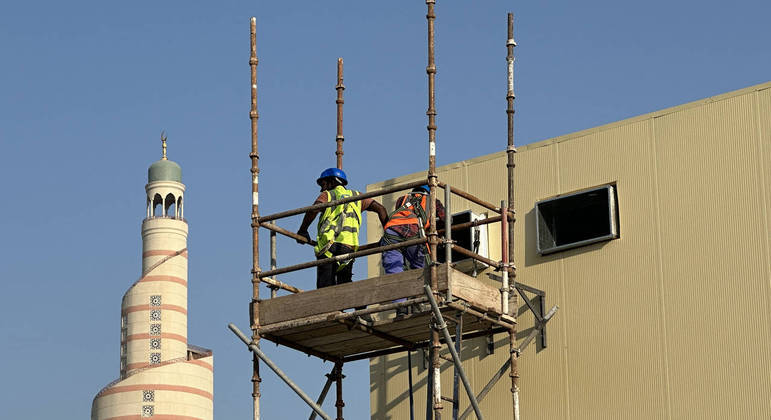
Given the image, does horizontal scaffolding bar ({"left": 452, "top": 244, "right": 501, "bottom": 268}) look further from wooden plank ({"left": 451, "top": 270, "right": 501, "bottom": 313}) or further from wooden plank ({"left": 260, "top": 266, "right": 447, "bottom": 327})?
wooden plank ({"left": 260, "top": 266, "right": 447, "bottom": 327})

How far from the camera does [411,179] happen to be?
18344 mm

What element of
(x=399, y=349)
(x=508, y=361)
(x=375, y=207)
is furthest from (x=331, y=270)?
(x=508, y=361)

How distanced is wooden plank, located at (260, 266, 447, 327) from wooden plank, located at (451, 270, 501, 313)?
0.91ft

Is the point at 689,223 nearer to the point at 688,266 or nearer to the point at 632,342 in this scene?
the point at 688,266

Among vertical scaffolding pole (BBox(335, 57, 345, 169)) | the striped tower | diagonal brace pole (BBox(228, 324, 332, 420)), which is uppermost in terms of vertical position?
the striped tower

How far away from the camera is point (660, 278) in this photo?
15938 millimetres

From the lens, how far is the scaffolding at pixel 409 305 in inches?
579

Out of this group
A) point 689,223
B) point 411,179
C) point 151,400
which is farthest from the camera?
point 151,400

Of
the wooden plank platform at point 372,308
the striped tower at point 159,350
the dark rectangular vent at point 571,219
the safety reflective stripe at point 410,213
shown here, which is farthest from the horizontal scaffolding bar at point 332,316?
the striped tower at point 159,350

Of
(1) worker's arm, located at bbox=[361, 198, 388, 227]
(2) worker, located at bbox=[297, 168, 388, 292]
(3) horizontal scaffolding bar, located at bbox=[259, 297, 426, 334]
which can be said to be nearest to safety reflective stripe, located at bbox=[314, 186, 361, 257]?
(2) worker, located at bbox=[297, 168, 388, 292]

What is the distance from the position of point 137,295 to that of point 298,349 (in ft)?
211

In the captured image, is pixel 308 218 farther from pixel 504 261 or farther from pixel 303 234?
pixel 504 261

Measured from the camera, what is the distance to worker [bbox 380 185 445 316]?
16.0 metres

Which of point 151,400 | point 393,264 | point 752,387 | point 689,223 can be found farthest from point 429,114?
point 151,400
